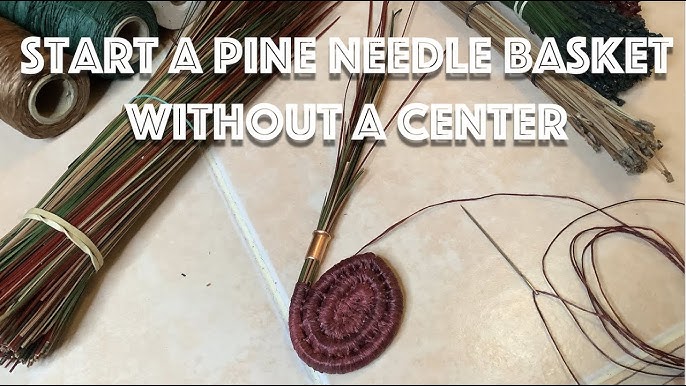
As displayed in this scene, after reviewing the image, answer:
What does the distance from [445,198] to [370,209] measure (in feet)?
0.44

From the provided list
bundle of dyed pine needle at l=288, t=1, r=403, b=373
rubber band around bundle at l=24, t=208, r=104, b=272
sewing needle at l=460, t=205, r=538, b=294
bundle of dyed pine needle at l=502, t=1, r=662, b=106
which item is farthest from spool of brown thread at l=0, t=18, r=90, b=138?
bundle of dyed pine needle at l=502, t=1, r=662, b=106

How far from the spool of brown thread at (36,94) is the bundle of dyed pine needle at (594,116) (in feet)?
2.63

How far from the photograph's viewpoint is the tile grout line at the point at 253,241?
3.35 feet

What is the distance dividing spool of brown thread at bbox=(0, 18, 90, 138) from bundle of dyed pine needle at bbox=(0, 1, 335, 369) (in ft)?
0.41

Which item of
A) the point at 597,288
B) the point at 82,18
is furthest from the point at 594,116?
the point at 82,18

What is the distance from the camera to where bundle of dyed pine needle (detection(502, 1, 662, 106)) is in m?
1.14

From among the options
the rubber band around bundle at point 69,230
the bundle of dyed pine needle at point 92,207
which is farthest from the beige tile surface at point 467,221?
the rubber band around bundle at point 69,230

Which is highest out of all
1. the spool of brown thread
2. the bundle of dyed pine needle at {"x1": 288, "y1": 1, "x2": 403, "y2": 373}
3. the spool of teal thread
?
the spool of teal thread

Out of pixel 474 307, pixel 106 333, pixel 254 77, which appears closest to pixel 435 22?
pixel 254 77

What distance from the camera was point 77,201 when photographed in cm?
104

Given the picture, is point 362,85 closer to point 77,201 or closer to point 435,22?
point 435,22

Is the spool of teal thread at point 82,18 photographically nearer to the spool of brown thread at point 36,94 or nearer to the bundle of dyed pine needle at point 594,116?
the spool of brown thread at point 36,94

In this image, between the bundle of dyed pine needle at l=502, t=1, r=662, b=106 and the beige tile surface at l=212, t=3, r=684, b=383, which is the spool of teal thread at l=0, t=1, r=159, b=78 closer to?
the beige tile surface at l=212, t=3, r=684, b=383

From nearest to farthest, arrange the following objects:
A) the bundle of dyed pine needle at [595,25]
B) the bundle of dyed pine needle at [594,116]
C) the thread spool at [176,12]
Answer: the bundle of dyed pine needle at [594,116] < the bundle of dyed pine needle at [595,25] < the thread spool at [176,12]
